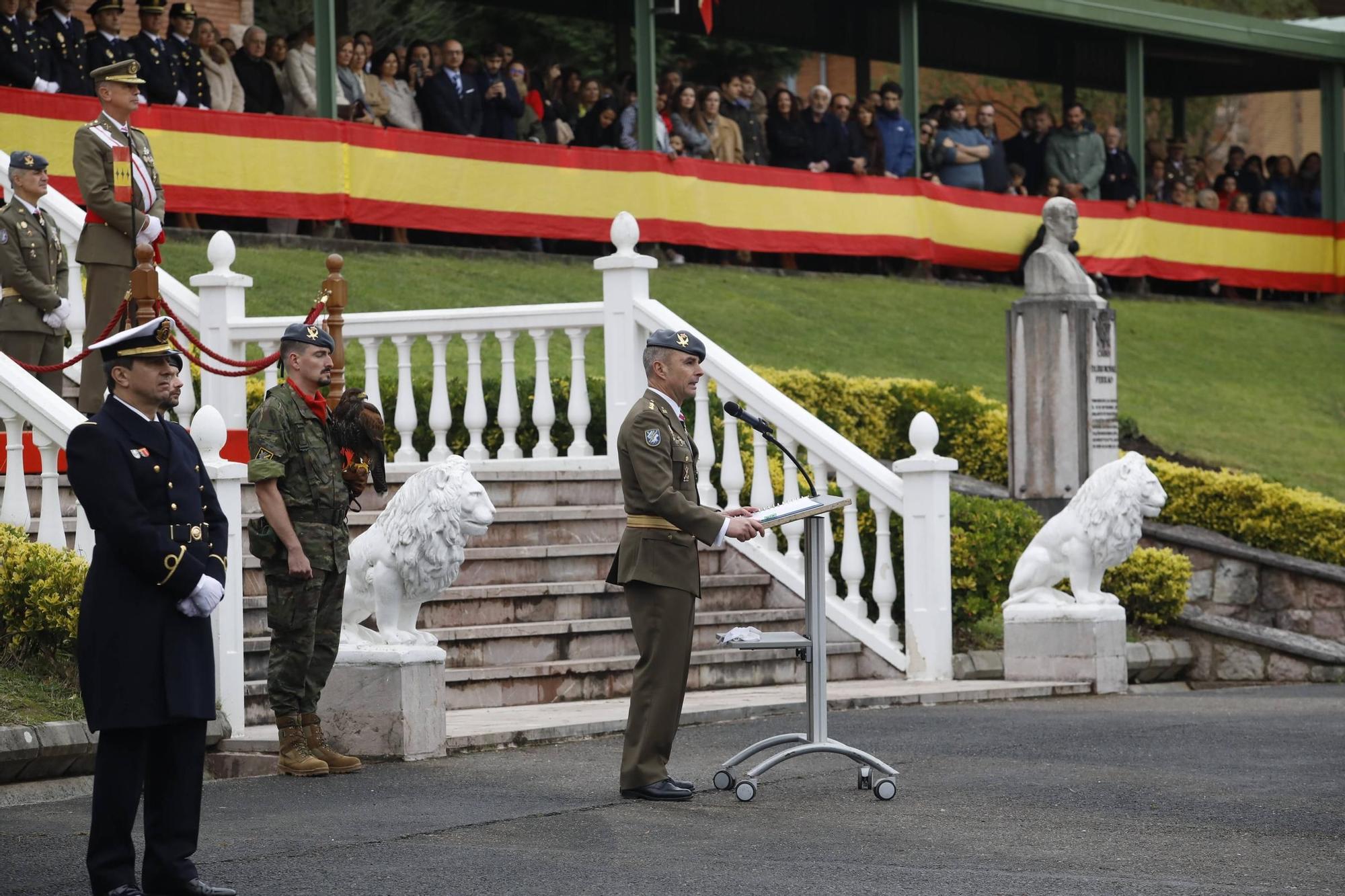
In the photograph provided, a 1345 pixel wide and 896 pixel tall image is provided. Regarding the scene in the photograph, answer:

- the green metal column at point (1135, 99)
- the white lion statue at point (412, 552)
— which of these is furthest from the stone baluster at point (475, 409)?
the green metal column at point (1135, 99)

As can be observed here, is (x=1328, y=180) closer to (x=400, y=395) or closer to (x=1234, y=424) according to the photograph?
(x=1234, y=424)

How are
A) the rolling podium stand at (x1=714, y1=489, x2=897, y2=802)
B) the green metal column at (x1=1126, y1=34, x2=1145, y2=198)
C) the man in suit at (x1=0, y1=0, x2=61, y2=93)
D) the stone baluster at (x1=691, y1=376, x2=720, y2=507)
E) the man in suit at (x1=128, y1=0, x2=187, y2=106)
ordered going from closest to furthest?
the rolling podium stand at (x1=714, y1=489, x2=897, y2=802)
the stone baluster at (x1=691, y1=376, x2=720, y2=507)
the man in suit at (x1=0, y1=0, x2=61, y2=93)
the man in suit at (x1=128, y1=0, x2=187, y2=106)
the green metal column at (x1=1126, y1=34, x2=1145, y2=198)

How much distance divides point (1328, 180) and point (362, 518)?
23497 millimetres

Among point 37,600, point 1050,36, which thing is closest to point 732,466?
point 37,600

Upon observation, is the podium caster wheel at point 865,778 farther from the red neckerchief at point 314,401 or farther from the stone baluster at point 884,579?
the stone baluster at point 884,579

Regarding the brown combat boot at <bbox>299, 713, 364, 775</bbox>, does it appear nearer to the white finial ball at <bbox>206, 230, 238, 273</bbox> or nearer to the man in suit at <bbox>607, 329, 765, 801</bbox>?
the man in suit at <bbox>607, 329, 765, 801</bbox>

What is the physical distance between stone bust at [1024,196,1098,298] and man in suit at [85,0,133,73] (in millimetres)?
7828

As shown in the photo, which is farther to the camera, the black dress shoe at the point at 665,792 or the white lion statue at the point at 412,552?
the white lion statue at the point at 412,552

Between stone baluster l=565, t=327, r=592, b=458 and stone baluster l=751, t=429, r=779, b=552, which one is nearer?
stone baluster l=751, t=429, r=779, b=552

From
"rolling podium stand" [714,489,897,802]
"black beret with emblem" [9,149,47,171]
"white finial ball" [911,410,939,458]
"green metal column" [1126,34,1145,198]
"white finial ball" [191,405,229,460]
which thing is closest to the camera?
"rolling podium stand" [714,489,897,802]

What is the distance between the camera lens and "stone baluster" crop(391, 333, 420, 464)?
44.6ft

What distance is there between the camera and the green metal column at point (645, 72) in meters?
23.7

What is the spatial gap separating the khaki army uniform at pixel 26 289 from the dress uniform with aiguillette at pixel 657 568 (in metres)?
5.21

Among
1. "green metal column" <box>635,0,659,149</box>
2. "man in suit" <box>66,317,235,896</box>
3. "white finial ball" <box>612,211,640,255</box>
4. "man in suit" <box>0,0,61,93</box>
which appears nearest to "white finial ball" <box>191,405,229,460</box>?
"man in suit" <box>66,317,235,896</box>
